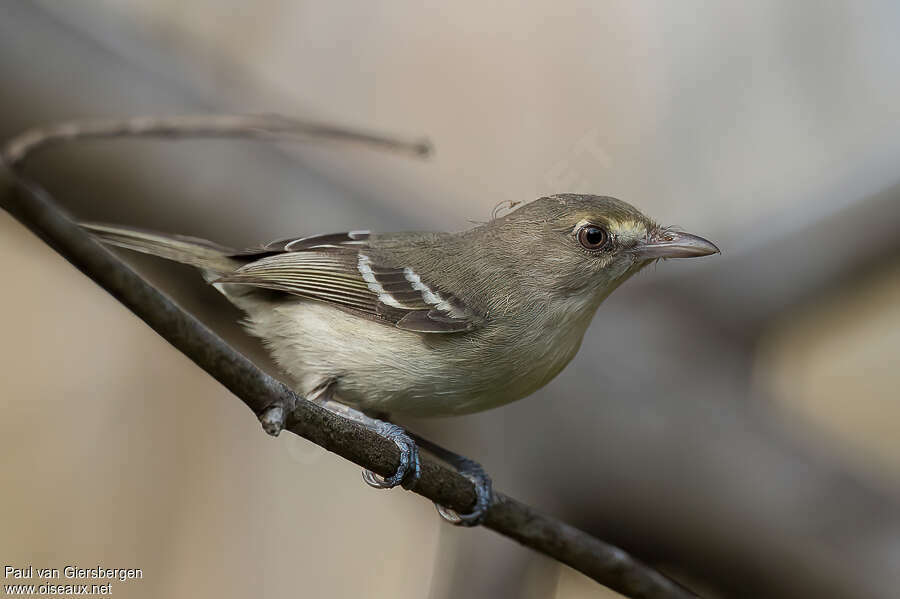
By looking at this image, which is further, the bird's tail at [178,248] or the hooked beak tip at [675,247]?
the bird's tail at [178,248]

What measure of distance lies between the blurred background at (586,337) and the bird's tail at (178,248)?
106 cm

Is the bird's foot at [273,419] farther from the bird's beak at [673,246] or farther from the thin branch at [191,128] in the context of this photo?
the bird's beak at [673,246]

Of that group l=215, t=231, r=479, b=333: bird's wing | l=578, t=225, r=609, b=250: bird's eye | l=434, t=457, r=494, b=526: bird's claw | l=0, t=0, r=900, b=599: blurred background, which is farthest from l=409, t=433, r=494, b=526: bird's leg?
l=0, t=0, r=900, b=599: blurred background

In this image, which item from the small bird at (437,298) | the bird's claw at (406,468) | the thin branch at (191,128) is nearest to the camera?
the thin branch at (191,128)

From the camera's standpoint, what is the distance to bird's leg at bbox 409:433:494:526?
10.7 ft

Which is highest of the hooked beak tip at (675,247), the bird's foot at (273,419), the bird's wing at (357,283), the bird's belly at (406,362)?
the hooked beak tip at (675,247)

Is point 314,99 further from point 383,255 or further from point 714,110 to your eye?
point 383,255

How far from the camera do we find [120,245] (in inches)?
133

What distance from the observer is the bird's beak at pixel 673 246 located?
122 inches

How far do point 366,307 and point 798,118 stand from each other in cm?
447

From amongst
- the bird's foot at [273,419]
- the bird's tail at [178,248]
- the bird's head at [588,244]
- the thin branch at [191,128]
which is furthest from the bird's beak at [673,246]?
the bird's tail at [178,248]

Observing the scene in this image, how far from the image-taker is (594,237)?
133 inches

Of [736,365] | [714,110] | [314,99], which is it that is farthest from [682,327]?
[314,99]

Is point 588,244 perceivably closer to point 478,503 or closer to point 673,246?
point 673,246
